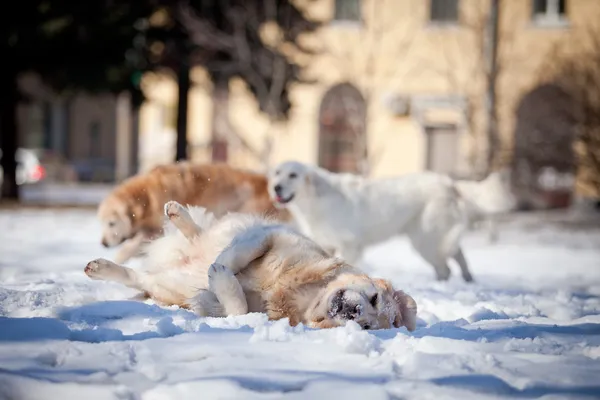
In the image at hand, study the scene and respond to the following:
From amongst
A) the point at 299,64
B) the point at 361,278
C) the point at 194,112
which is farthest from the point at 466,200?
the point at 194,112

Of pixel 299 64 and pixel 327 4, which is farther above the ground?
pixel 327 4

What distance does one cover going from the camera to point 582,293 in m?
6.45

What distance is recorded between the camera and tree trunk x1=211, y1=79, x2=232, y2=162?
602 inches

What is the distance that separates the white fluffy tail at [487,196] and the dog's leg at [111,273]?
178 inches

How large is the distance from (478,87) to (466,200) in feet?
36.8

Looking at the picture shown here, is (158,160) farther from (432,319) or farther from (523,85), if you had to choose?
(432,319)

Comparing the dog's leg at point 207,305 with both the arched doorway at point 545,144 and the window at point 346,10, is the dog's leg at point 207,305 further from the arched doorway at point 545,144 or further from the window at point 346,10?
the window at point 346,10

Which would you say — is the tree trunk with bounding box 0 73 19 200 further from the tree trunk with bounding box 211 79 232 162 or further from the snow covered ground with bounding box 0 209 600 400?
the snow covered ground with bounding box 0 209 600 400

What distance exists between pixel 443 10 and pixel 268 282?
21.3 m

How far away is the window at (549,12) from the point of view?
23.0 metres

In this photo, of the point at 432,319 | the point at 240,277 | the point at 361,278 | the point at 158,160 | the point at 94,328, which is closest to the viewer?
the point at 94,328

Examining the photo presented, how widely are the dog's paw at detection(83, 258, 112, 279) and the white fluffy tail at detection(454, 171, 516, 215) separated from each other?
4744 millimetres

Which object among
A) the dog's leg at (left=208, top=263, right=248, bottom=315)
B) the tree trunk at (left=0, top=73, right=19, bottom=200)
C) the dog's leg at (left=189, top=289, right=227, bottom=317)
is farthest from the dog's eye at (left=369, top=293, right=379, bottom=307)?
the tree trunk at (left=0, top=73, right=19, bottom=200)

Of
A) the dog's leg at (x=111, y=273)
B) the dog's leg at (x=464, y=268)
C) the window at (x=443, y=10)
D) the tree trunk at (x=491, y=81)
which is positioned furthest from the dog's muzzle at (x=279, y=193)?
the window at (x=443, y=10)
